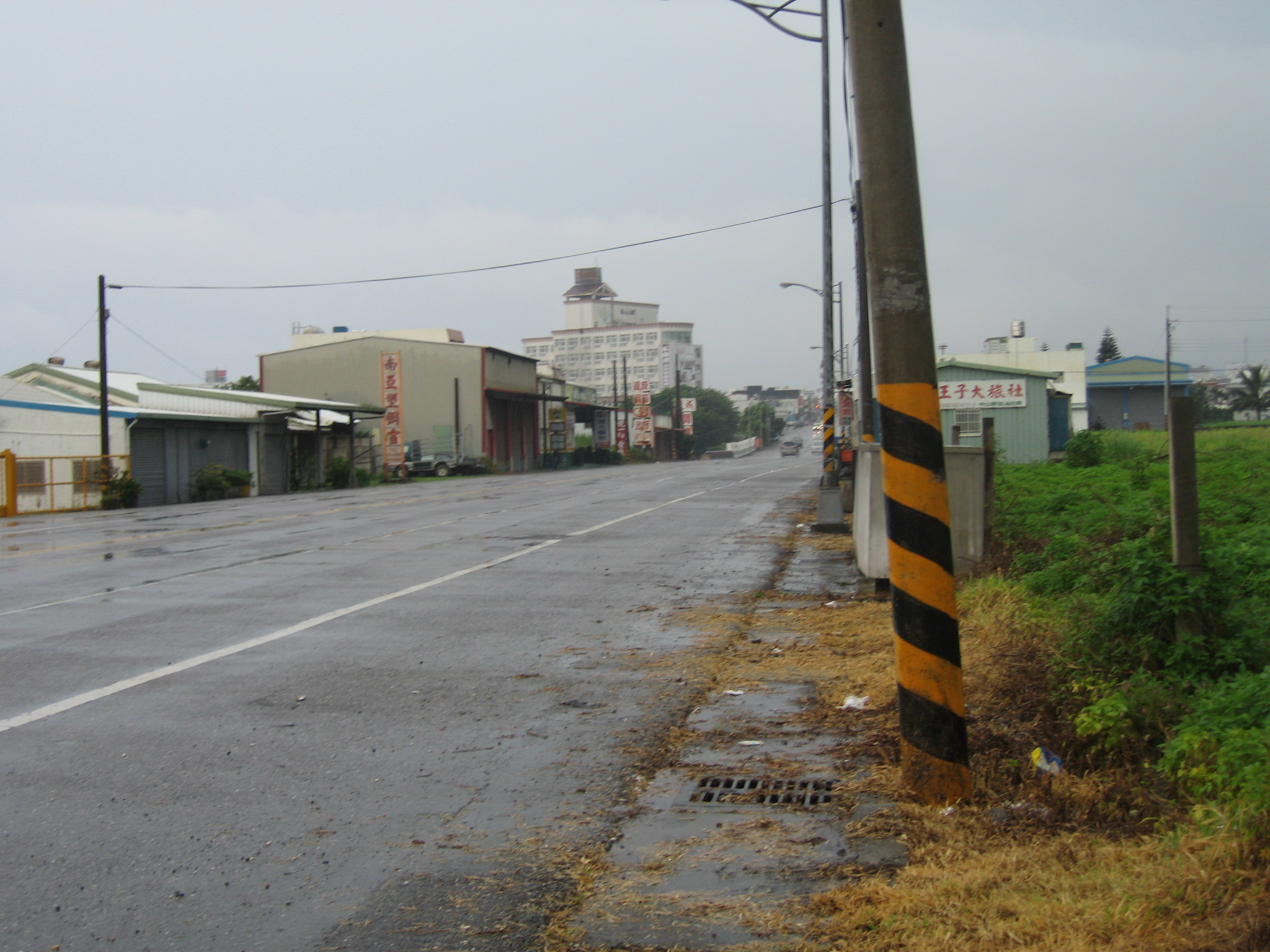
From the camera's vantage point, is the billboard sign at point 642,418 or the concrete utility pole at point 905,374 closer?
the concrete utility pole at point 905,374

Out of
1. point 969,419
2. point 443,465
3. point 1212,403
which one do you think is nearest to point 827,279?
point 969,419

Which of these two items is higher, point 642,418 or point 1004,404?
point 642,418

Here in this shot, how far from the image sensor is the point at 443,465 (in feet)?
221

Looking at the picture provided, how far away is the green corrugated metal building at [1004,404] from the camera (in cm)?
3775

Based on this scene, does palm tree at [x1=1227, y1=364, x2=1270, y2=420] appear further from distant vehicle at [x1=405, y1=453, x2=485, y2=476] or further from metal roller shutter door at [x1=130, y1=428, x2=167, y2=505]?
metal roller shutter door at [x1=130, y1=428, x2=167, y2=505]

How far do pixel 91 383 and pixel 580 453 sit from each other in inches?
1873

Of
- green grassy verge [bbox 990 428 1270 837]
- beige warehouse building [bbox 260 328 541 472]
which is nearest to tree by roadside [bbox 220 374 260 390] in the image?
beige warehouse building [bbox 260 328 541 472]

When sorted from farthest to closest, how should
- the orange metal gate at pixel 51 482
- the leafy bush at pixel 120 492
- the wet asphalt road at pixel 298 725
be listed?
the leafy bush at pixel 120 492, the orange metal gate at pixel 51 482, the wet asphalt road at pixel 298 725

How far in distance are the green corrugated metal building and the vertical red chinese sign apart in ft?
114

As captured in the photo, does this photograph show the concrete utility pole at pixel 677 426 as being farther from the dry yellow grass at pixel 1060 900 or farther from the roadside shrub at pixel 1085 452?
the dry yellow grass at pixel 1060 900

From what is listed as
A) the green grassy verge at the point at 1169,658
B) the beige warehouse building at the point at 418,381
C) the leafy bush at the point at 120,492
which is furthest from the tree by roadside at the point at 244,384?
the green grassy verge at the point at 1169,658

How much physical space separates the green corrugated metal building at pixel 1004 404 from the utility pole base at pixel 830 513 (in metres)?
18.9

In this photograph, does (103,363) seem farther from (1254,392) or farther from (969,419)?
(1254,392)

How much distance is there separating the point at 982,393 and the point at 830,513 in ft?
67.2
